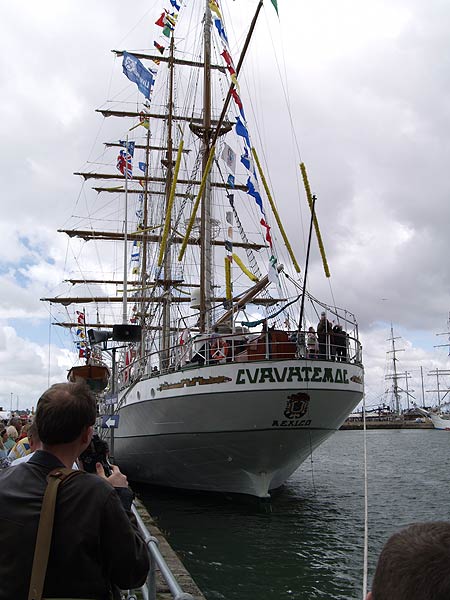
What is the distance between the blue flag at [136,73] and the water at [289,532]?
15.0 metres

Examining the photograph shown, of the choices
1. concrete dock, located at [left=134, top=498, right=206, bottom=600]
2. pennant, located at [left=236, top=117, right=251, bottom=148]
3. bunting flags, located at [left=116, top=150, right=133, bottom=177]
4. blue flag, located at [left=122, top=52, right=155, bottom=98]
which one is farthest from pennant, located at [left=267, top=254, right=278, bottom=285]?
blue flag, located at [left=122, top=52, right=155, bottom=98]

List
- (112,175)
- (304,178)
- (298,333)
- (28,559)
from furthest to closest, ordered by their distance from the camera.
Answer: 1. (112,175)
2. (298,333)
3. (304,178)
4. (28,559)

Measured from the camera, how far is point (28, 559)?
2137 mm

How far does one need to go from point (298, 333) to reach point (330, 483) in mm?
9927

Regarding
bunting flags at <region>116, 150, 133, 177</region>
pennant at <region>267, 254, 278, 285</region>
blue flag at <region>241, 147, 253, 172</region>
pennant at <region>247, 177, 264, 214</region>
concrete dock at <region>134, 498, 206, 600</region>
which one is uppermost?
bunting flags at <region>116, 150, 133, 177</region>

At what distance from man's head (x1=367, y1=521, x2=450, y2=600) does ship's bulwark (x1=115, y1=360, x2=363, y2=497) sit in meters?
12.8

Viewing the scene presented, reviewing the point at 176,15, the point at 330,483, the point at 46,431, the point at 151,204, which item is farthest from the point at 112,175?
the point at 46,431

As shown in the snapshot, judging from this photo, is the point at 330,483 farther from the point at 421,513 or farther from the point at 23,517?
the point at 23,517

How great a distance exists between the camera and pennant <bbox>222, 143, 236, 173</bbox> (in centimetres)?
2056

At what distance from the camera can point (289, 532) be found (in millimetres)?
12852

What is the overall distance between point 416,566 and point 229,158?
66.0 ft

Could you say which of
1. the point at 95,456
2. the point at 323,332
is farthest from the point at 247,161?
the point at 95,456

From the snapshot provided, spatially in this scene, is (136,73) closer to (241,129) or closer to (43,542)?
(241,129)

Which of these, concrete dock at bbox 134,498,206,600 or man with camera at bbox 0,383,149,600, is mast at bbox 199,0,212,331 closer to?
concrete dock at bbox 134,498,206,600
